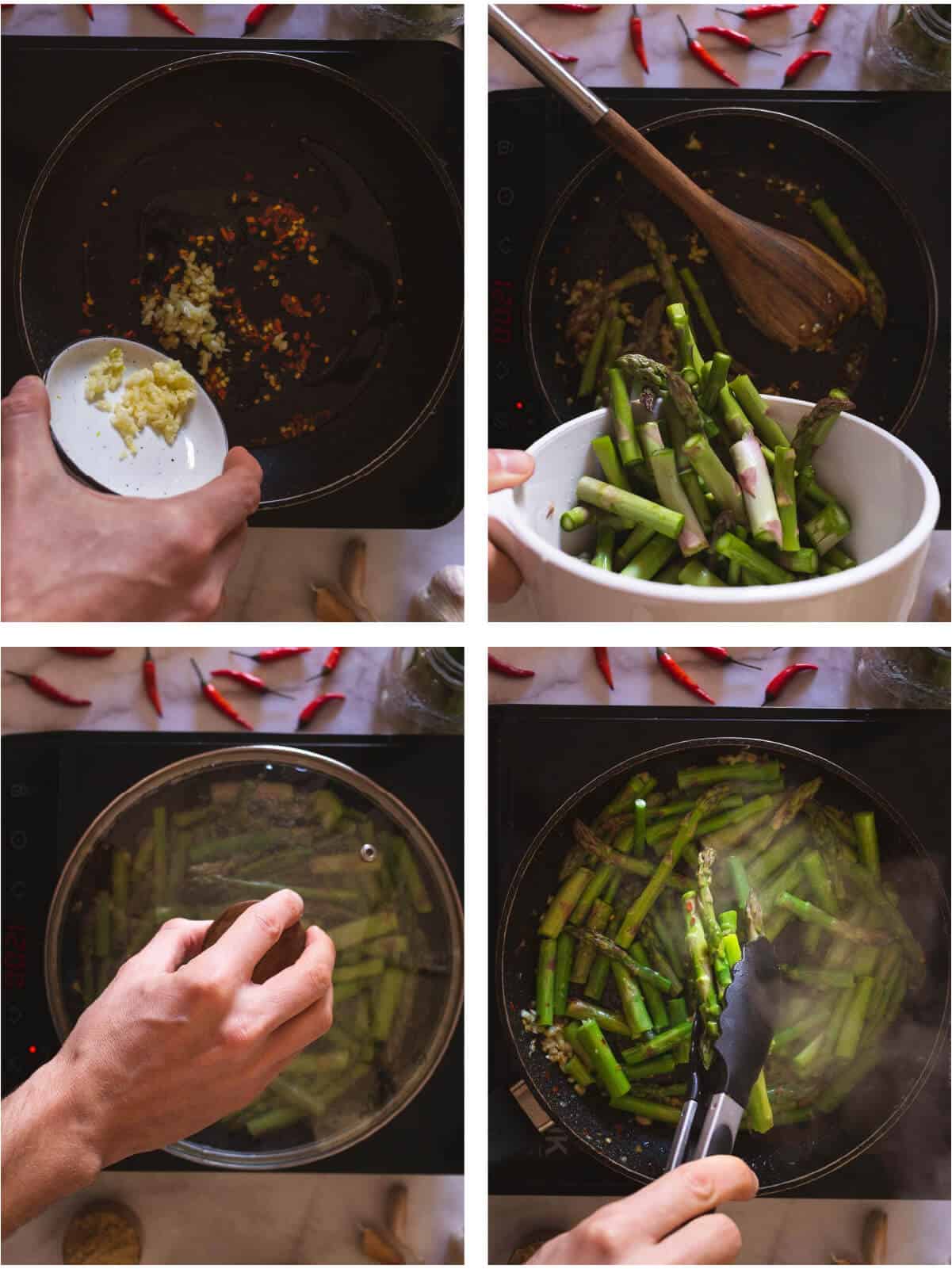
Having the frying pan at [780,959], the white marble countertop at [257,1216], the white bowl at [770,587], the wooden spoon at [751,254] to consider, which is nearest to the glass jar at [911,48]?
the wooden spoon at [751,254]

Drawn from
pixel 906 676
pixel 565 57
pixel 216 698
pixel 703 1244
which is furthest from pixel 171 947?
pixel 565 57

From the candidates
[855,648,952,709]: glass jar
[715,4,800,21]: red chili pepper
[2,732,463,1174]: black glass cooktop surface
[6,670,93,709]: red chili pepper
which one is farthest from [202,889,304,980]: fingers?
[715,4,800,21]: red chili pepper

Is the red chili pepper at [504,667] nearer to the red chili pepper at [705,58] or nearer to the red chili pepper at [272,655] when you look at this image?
the red chili pepper at [272,655]

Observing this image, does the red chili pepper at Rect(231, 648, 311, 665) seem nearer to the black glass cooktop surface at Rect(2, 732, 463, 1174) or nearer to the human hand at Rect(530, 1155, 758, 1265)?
the black glass cooktop surface at Rect(2, 732, 463, 1174)

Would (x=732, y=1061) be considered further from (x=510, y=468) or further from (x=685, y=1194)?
(x=510, y=468)

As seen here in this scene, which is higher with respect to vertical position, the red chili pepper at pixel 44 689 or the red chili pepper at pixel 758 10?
the red chili pepper at pixel 758 10

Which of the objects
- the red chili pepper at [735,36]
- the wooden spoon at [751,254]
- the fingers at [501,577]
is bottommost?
the fingers at [501,577]
